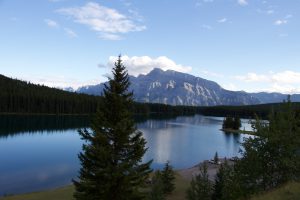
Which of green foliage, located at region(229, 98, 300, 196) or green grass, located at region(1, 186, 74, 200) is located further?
green grass, located at region(1, 186, 74, 200)

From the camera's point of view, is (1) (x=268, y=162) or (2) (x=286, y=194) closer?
(2) (x=286, y=194)


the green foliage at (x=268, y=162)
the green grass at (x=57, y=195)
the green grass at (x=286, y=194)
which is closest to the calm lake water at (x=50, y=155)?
the green grass at (x=57, y=195)

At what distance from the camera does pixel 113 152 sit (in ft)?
83.6

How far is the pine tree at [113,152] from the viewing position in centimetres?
2459

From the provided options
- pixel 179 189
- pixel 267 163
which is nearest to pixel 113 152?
pixel 267 163

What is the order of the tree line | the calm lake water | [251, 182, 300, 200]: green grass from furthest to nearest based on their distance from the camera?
1. the calm lake water
2. the tree line
3. [251, 182, 300, 200]: green grass

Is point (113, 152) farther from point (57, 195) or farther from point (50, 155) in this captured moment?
point (50, 155)

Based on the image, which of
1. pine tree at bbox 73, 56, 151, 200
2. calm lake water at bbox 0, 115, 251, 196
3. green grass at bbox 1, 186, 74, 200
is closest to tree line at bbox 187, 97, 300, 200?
pine tree at bbox 73, 56, 151, 200

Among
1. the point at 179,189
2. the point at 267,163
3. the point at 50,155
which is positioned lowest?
the point at 179,189

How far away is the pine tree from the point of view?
2459 centimetres

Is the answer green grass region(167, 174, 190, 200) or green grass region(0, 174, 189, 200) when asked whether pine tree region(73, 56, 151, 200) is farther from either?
green grass region(167, 174, 190, 200)

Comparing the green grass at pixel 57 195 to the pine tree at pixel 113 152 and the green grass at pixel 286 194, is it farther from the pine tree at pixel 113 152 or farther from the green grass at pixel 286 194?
the green grass at pixel 286 194

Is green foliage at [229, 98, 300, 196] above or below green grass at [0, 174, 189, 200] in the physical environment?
above

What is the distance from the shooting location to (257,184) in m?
22.8
